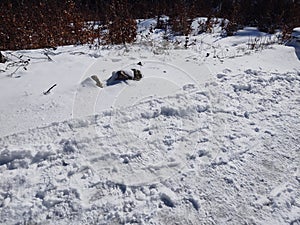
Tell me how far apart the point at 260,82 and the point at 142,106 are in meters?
2.04

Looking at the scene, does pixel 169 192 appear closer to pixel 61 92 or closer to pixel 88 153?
pixel 88 153

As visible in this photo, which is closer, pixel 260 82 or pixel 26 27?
pixel 260 82

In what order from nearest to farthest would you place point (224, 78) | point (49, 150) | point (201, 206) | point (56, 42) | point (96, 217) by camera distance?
point (96, 217) → point (201, 206) → point (49, 150) → point (224, 78) → point (56, 42)

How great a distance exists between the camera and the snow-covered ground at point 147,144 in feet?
6.70

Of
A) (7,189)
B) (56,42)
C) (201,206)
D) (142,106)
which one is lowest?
(201,206)

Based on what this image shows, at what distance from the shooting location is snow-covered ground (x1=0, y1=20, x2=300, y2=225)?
2041 mm

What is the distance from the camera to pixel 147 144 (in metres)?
2.60

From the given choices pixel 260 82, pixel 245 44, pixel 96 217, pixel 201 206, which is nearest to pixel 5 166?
pixel 96 217

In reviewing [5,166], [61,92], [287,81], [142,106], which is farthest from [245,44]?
[5,166]

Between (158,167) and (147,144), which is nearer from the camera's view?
(158,167)

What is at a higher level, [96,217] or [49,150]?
[49,150]

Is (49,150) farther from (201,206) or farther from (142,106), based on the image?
(201,206)

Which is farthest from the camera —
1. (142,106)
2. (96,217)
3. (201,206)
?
(142,106)

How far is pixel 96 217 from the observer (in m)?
1.94
